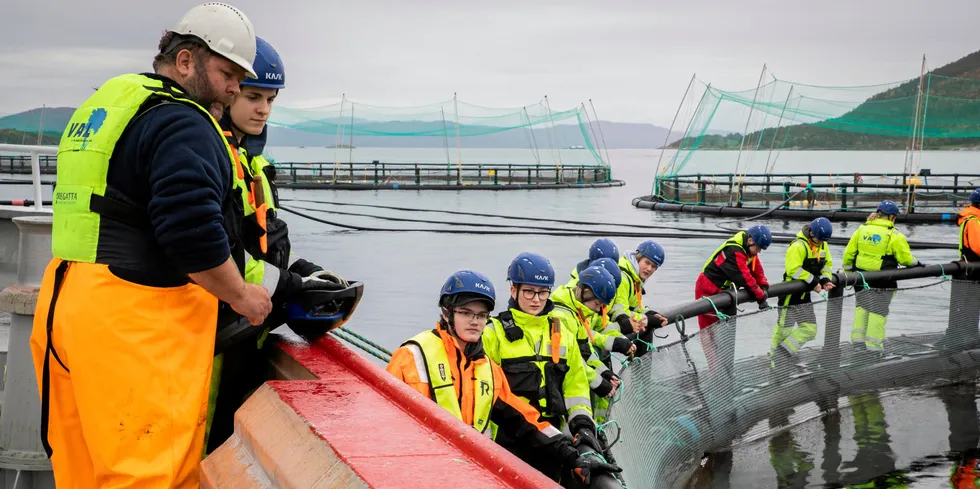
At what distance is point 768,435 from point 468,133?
42868mm

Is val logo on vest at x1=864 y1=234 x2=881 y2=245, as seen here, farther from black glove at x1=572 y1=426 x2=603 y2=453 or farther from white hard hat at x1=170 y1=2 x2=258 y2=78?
white hard hat at x1=170 y1=2 x2=258 y2=78

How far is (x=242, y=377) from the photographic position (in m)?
3.18

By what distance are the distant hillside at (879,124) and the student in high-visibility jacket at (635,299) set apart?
25.8 metres

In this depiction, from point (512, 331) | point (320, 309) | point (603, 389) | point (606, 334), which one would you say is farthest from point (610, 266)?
point (320, 309)

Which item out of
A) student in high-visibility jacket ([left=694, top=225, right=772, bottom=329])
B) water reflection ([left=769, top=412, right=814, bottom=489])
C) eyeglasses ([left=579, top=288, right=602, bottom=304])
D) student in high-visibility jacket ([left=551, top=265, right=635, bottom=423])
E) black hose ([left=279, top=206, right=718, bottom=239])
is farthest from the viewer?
black hose ([left=279, top=206, right=718, bottom=239])

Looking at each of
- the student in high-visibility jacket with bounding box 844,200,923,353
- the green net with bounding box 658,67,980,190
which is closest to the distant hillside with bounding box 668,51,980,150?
the green net with bounding box 658,67,980,190

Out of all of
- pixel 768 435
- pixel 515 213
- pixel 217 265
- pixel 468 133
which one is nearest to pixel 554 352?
pixel 217 265

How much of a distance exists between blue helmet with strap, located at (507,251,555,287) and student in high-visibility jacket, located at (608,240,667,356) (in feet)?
4.94

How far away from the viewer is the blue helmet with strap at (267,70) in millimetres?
3045

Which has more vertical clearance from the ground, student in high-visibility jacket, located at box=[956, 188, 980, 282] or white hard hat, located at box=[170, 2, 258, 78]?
white hard hat, located at box=[170, 2, 258, 78]

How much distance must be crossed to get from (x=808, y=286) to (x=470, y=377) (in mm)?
6037

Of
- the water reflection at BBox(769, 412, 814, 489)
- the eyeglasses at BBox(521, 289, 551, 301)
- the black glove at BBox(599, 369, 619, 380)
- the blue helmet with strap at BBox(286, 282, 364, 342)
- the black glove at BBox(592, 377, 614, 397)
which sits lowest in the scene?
the water reflection at BBox(769, 412, 814, 489)

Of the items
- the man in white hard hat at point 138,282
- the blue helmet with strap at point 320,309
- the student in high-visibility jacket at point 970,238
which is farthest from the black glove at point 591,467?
the student in high-visibility jacket at point 970,238

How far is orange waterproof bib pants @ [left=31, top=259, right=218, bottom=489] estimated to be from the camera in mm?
2244
